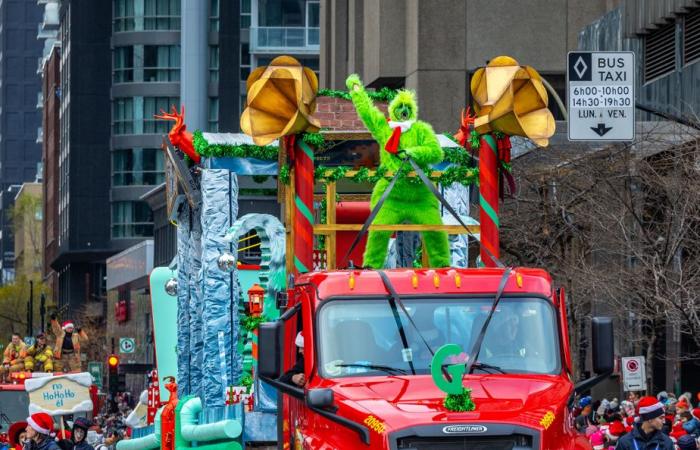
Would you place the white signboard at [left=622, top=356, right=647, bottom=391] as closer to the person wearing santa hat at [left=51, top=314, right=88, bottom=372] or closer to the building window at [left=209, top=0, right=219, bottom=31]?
the person wearing santa hat at [left=51, top=314, right=88, bottom=372]

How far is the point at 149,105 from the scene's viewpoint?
103188mm

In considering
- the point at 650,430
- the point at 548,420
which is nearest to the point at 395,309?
the point at 548,420

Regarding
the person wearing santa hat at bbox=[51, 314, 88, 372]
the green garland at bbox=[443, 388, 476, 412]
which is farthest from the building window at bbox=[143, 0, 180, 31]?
the green garland at bbox=[443, 388, 476, 412]

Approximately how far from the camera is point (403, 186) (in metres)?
17.4

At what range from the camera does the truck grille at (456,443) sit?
40.5 feet

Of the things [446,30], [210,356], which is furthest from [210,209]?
[446,30]

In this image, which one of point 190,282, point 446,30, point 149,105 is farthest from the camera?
point 149,105

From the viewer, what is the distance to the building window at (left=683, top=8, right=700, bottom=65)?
1447 inches

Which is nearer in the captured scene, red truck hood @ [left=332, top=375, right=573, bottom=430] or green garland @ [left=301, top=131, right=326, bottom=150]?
red truck hood @ [left=332, top=375, right=573, bottom=430]

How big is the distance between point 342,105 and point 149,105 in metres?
82.8

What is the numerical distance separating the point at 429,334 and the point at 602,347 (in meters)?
1.34

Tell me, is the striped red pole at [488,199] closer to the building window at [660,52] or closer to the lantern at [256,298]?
the lantern at [256,298]

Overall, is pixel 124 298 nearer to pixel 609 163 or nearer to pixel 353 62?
pixel 353 62

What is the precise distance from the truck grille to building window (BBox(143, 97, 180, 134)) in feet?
297
